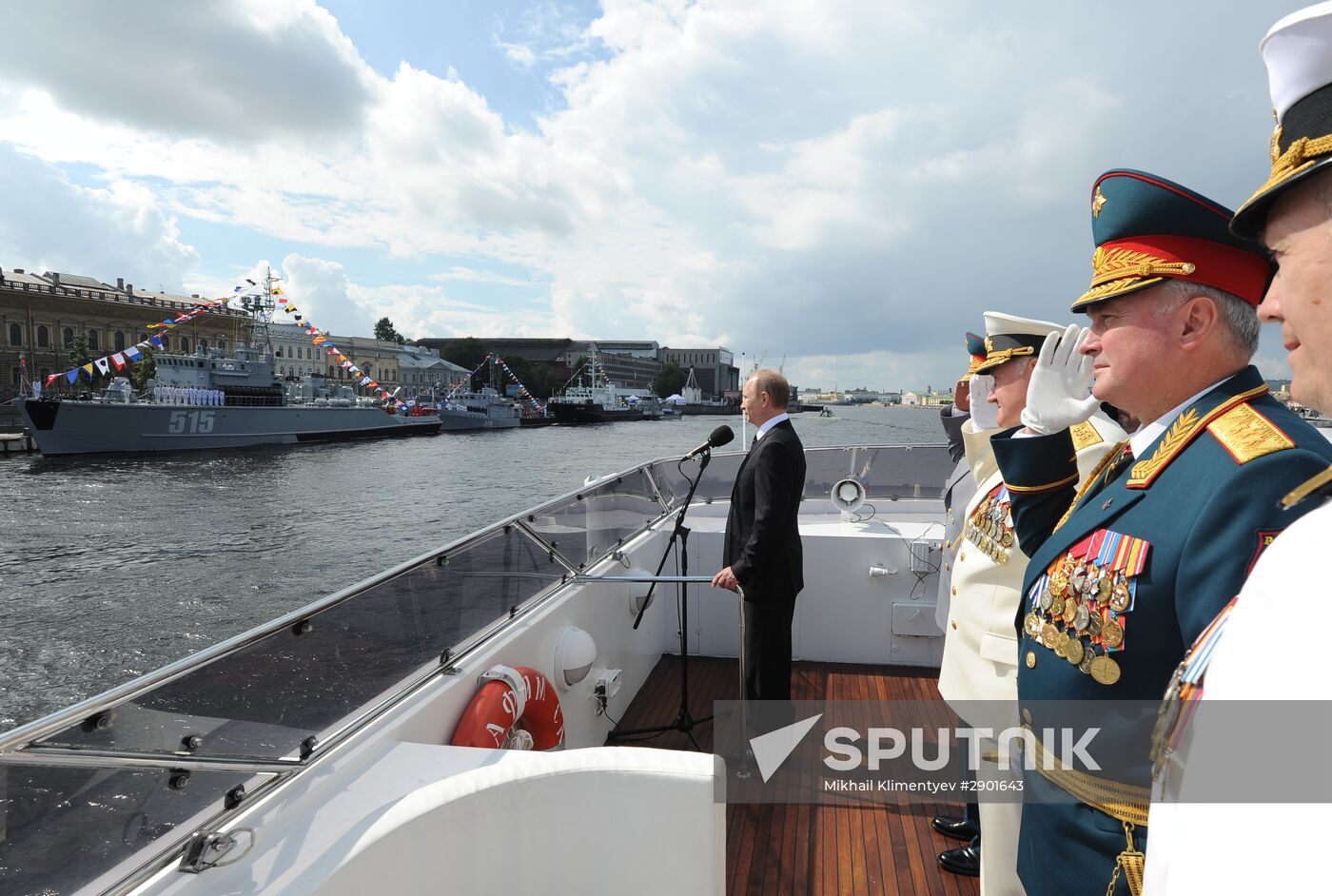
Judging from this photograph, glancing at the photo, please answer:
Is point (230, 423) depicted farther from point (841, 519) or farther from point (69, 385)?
point (841, 519)

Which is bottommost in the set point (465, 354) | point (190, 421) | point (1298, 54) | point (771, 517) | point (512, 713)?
point (190, 421)

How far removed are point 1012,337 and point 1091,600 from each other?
46.8 inches

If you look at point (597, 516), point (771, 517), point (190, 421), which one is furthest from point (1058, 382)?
point (190, 421)

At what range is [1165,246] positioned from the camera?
47.6 inches

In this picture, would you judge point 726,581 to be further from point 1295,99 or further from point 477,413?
point 477,413

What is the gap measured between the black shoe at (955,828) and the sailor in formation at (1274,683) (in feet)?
7.20

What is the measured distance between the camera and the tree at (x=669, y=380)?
11019 centimetres

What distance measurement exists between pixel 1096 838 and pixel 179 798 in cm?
159

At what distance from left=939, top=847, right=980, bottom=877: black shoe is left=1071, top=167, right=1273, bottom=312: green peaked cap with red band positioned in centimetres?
187

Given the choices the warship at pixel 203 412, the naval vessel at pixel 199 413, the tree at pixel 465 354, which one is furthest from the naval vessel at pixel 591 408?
the tree at pixel 465 354

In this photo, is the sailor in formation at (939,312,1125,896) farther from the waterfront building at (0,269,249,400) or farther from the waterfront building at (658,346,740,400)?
the waterfront building at (658,346,740,400)

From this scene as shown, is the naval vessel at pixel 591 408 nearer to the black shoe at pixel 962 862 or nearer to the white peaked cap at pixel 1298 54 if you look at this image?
the black shoe at pixel 962 862

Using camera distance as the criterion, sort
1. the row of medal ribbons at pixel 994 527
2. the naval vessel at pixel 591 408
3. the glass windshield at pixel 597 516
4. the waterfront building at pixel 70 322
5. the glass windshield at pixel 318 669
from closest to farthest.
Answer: the glass windshield at pixel 318 669, the row of medal ribbons at pixel 994 527, the glass windshield at pixel 597 516, the waterfront building at pixel 70 322, the naval vessel at pixel 591 408

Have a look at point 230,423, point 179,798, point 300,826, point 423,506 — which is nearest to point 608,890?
point 300,826
